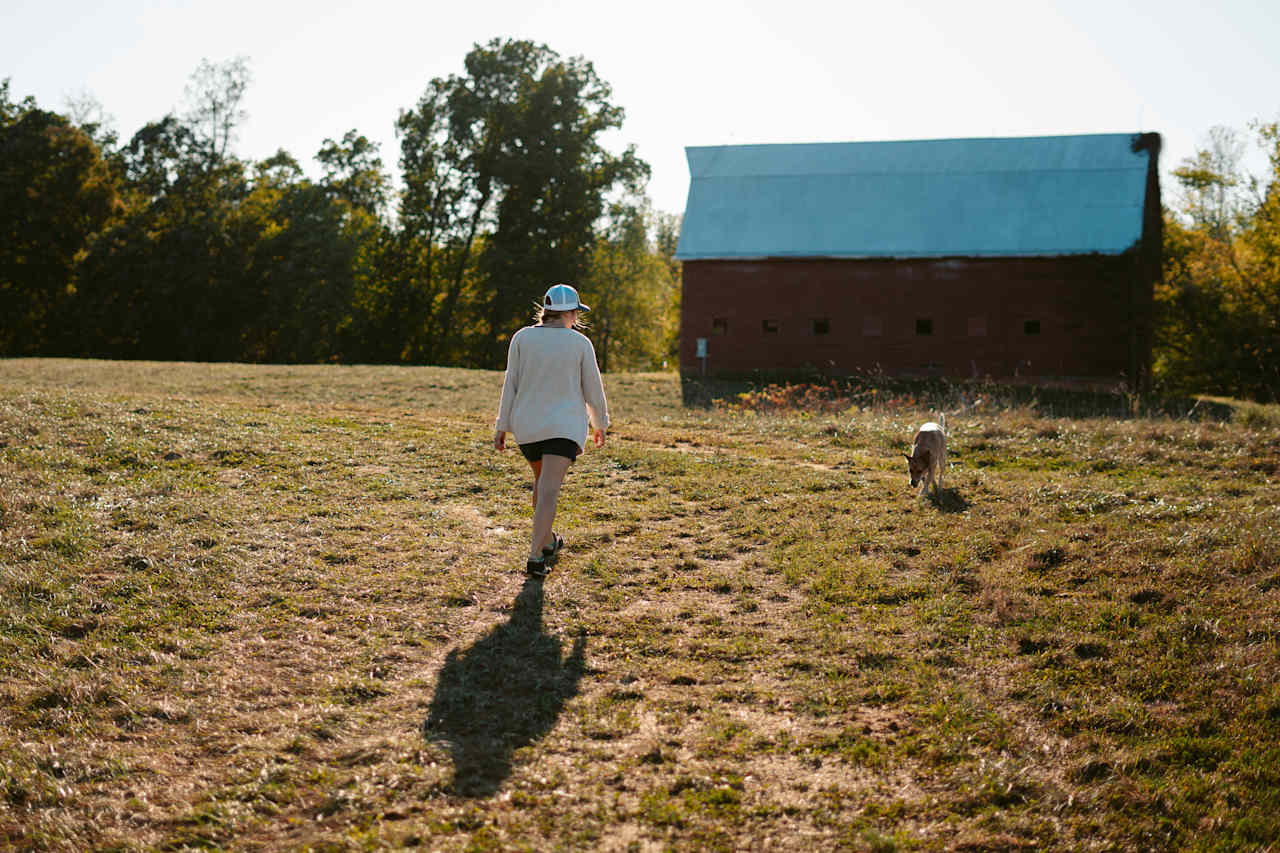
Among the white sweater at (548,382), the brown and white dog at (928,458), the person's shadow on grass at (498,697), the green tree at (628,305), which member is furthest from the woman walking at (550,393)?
the green tree at (628,305)

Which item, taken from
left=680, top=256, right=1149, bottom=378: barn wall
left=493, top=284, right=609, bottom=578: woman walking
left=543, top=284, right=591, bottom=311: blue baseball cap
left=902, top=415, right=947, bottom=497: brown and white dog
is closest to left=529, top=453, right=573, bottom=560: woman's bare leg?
left=493, top=284, right=609, bottom=578: woman walking

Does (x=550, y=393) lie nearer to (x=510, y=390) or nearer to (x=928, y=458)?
(x=510, y=390)

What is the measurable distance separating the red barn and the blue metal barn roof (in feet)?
0.17

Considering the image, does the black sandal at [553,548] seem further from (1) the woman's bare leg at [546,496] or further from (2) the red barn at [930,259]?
(2) the red barn at [930,259]

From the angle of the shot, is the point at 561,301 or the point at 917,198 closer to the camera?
the point at 561,301

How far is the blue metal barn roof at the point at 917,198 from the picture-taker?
32375mm

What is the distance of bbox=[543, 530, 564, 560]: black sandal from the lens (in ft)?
25.4

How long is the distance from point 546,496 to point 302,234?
45.6 metres

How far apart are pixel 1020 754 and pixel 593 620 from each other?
114 inches

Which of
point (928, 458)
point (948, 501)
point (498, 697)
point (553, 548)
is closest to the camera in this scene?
point (498, 697)

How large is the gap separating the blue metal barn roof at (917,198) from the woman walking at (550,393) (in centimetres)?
2796

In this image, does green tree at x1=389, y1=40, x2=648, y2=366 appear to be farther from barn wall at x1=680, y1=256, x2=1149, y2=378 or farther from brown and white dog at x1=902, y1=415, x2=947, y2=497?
brown and white dog at x1=902, y1=415, x2=947, y2=497

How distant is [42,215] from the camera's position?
4431 centimetres

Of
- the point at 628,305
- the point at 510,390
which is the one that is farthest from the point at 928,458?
the point at 628,305
